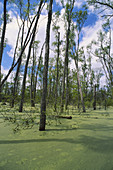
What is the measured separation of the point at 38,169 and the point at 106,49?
18348 millimetres

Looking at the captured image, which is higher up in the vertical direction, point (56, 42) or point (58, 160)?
point (56, 42)

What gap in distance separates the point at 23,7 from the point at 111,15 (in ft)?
21.9

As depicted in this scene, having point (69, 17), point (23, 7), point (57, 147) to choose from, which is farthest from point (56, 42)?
point (57, 147)

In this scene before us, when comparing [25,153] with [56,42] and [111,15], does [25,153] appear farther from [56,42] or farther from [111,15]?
[56,42]

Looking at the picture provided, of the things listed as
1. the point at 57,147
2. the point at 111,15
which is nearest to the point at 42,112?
the point at 57,147

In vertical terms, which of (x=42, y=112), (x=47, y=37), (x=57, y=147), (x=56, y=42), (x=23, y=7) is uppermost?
(x=23, y=7)

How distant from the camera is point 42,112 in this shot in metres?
3.56

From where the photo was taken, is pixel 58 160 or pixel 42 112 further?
pixel 42 112

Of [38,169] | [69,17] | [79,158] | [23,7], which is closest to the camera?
[38,169]

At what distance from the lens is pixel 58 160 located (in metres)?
1.79

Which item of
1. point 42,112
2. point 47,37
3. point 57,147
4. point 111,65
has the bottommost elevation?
point 57,147

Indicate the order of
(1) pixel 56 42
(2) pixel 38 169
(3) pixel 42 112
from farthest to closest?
(1) pixel 56 42
(3) pixel 42 112
(2) pixel 38 169

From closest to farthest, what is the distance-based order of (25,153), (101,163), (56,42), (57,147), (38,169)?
(38,169) < (101,163) < (25,153) < (57,147) < (56,42)

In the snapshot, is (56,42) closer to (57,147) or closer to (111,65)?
(111,65)
